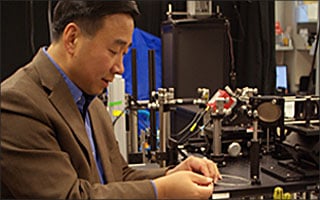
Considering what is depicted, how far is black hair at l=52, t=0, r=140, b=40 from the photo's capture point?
111cm

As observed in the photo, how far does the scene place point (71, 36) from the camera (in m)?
1.12

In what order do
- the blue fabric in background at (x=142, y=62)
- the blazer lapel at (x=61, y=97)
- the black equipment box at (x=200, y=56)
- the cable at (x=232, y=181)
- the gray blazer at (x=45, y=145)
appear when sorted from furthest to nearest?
the blue fabric in background at (x=142, y=62) < the black equipment box at (x=200, y=56) < the cable at (x=232, y=181) < the blazer lapel at (x=61, y=97) < the gray blazer at (x=45, y=145)

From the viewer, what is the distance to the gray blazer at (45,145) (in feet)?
3.28

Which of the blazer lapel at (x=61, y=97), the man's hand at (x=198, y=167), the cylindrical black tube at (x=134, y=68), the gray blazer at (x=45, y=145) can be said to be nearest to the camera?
the gray blazer at (x=45, y=145)

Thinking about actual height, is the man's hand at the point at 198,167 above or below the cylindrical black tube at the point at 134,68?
below

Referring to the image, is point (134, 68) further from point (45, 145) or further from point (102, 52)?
point (45, 145)

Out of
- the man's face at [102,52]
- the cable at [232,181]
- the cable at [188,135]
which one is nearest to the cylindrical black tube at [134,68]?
the cable at [188,135]

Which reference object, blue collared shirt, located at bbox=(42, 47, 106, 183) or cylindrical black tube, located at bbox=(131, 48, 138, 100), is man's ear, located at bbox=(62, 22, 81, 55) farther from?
cylindrical black tube, located at bbox=(131, 48, 138, 100)

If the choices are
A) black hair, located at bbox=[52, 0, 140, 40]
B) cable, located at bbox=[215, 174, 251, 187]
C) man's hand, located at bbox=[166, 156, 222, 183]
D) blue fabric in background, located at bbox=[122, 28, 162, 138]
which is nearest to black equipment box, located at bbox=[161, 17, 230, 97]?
blue fabric in background, located at bbox=[122, 28, 162, 138]

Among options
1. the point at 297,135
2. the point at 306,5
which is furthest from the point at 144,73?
the point at 297,135

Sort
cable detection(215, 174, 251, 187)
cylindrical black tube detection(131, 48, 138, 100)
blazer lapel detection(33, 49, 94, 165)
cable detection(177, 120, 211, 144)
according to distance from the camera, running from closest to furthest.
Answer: blazer lapel detection(33, 49, 94, 165) → cable detection(215, 174, 251, 187) → cable detection(177, 120, 211, 144) → cylindrical black tube detection(131, 48, 138, 100)

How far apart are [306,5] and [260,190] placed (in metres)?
3.45

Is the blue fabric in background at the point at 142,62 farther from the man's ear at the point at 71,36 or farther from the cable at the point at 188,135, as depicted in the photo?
the man's ear at the point at 71,36

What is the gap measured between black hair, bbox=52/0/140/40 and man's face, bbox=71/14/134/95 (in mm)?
16
